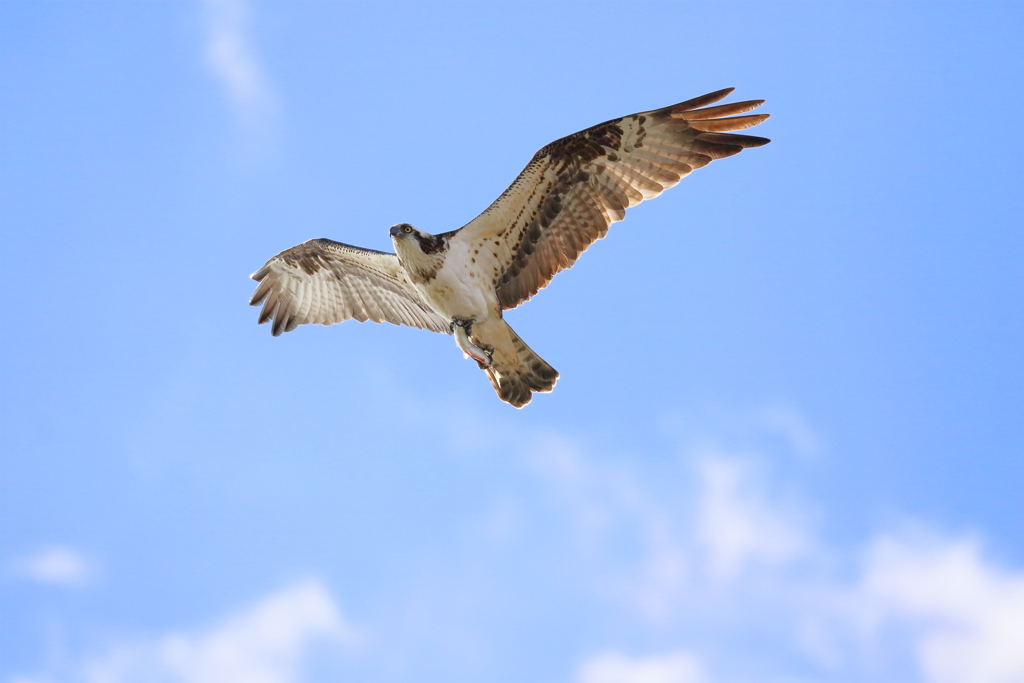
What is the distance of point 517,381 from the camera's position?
32.6ft

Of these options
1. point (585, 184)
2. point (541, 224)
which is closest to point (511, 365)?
point (541, 224)

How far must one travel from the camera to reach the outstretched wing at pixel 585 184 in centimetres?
884

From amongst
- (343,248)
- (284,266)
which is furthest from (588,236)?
(284,266)

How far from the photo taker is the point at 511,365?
9930 mm

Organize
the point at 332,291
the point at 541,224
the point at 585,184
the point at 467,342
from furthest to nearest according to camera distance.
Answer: the point at 332,291 < the point at 467,342 < the point at 541,224 < the point at 585,184

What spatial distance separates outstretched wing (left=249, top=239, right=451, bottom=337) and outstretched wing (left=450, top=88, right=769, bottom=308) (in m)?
1.40

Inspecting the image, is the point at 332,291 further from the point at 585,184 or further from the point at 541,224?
the point at 585,184

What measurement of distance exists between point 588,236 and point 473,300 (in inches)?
52.9

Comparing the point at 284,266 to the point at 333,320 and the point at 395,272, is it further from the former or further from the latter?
the point at 395,272

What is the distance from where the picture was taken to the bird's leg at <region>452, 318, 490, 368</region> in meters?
9.72

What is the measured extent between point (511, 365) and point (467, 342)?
0.55 m

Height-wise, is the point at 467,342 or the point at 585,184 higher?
the point at 585,184

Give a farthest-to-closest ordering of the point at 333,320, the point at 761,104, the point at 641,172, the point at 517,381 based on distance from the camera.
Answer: the point at 333,320, the point at 517,381, the point at 641,172, the point at 761,104

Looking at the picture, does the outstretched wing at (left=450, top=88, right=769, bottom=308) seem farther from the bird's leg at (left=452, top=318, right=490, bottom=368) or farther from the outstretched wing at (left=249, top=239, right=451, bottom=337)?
the outstretched wing at (left=249, top=239, right=451, bottom=337)
